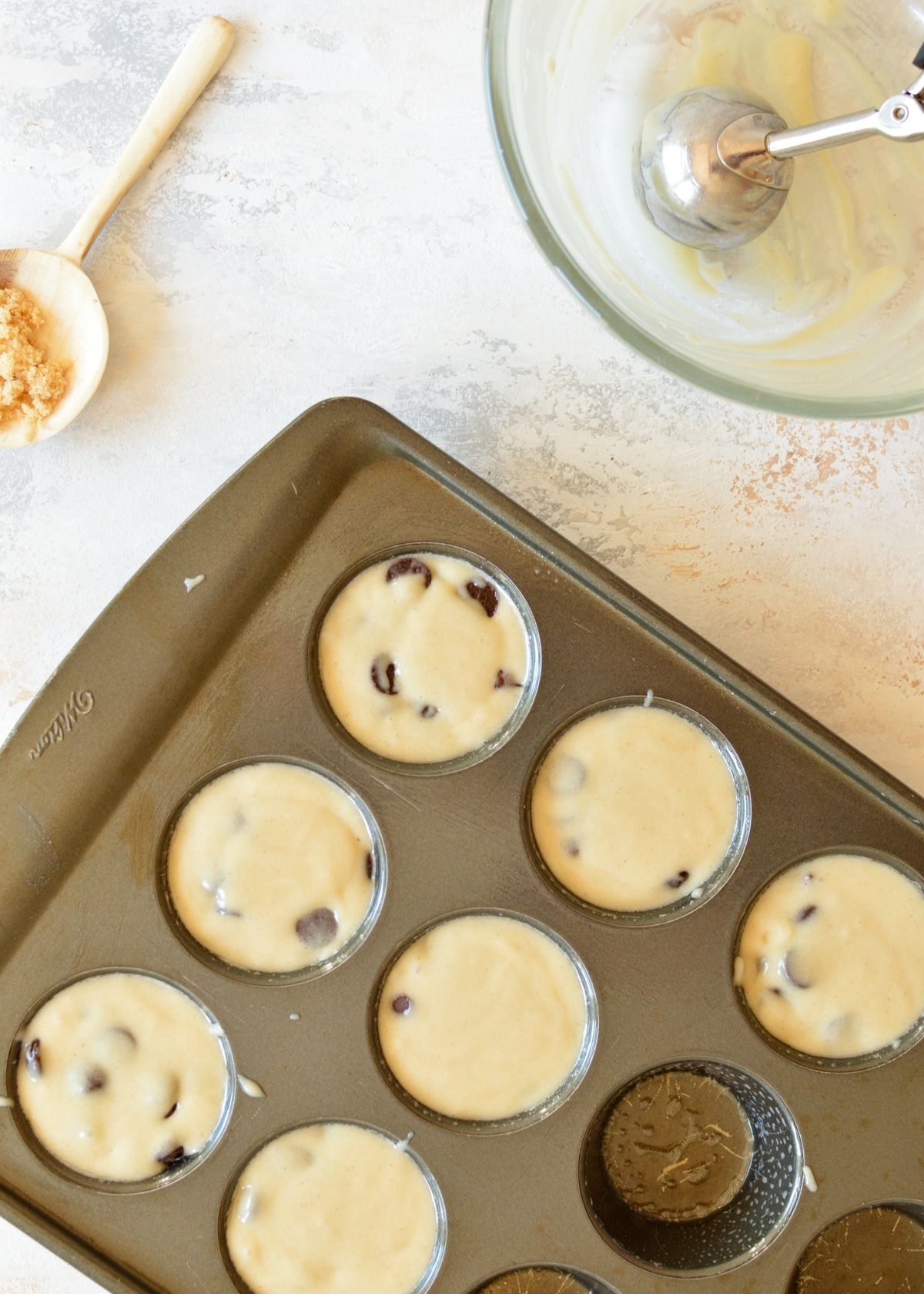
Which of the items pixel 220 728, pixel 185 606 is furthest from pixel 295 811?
pixel 185 606

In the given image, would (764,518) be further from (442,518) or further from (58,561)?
(58,561)

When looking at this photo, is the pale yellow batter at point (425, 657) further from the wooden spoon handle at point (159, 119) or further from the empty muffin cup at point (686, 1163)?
the wooden spoon handle at point (159, 119)

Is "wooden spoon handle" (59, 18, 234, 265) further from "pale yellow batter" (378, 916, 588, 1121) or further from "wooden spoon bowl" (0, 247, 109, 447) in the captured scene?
"pale yellow batter" (378, 916, 588, 1121)

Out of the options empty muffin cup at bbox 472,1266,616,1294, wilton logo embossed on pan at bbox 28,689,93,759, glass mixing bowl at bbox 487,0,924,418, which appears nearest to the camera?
glass mixing bowl at bbox 487,0,924,418

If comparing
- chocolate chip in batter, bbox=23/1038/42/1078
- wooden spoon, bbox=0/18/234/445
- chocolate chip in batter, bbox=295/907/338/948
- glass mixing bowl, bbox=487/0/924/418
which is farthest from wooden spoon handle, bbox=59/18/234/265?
chocolate chip in batter, bbox=23/1038/42/1078

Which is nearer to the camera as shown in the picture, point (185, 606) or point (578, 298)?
point (578, 298)

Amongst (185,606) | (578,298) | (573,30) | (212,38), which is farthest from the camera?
(212,38)

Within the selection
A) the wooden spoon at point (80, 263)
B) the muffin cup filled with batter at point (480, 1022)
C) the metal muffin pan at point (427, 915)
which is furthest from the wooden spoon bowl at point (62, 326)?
the muffin cup filled with batter at point (480, 1022)
